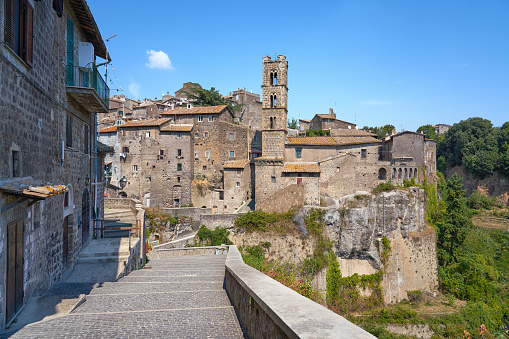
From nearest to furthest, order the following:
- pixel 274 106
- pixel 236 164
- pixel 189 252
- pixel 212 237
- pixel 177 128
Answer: pixel 189 252, pixel 212 237, pixel 274 106, pixel 236 164, pixel 177 128

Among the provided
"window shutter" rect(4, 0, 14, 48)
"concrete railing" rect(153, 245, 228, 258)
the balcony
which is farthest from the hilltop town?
"window shutter" rect(4, 0, 14, 48)

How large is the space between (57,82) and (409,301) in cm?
3646

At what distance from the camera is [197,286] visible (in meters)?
9.62

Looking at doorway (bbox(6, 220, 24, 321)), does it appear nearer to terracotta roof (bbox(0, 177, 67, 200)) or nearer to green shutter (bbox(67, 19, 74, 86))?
terracotta roof (bbox(0, 177, 67, 200))

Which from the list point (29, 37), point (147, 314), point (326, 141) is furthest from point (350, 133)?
point (147, 314)

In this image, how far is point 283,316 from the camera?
365 cm

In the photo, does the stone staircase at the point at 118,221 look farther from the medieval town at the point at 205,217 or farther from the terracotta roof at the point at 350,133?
the terracotta roof at the point at 350,133

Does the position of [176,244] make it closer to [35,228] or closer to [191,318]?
[35,228]

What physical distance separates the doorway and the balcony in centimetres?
583

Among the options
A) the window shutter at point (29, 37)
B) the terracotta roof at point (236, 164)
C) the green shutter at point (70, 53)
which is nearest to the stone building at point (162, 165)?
the terracotta roof at point (236, 164)

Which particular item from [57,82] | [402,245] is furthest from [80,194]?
[402,245]

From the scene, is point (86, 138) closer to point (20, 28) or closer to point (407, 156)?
point (20, 28)

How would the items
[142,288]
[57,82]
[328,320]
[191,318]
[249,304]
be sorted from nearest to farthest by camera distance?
[328,320], [249,304], [191,318], [142,288], [57,82]

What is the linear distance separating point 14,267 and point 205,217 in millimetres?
26726
